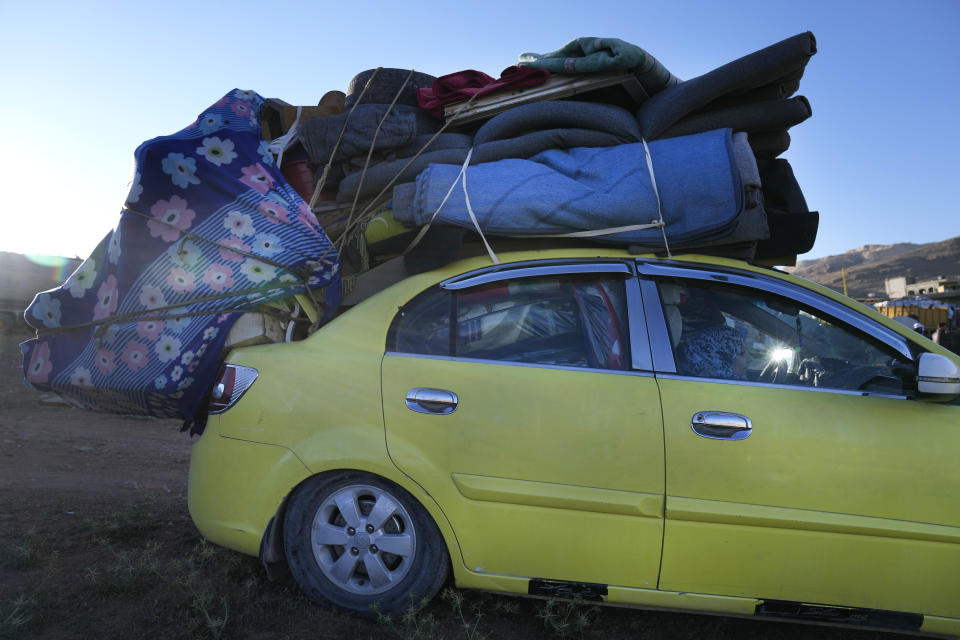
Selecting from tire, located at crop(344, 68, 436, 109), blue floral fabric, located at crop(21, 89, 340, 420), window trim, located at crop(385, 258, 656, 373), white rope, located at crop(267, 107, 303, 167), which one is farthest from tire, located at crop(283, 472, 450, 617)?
tire, located at crop(344, 68, 436, 109)

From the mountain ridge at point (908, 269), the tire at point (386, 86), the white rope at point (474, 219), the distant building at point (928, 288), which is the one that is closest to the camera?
Result: the white rope at point (474, 219)

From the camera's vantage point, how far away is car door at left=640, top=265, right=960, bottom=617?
7.79 ft

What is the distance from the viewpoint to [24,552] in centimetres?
310

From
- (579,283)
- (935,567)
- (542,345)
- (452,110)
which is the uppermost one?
(452,110)

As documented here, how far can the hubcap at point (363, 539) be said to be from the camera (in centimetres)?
257

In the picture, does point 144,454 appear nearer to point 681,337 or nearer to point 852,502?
point 681,337

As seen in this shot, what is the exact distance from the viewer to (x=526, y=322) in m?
2.72

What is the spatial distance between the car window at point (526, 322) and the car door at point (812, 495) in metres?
0.36

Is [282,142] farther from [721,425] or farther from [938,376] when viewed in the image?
[938,376]

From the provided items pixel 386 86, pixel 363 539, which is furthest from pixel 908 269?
pixel 363 539

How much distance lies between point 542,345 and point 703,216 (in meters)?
0.90

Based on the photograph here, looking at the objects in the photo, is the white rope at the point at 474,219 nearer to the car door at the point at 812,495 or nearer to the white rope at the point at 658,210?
the white rope at the point at 658,210

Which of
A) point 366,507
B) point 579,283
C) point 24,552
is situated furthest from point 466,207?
point 24,552

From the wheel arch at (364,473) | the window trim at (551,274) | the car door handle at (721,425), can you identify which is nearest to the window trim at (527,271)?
the window trim at (551,274)
